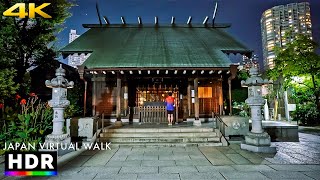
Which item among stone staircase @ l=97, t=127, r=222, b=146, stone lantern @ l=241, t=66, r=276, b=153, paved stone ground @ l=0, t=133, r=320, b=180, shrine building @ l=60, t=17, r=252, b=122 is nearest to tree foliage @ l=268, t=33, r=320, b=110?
shrine building @ l=60, t=17, r=252, b=122

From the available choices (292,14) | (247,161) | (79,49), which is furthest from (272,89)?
(292,14)

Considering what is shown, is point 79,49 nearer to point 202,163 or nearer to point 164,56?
point 164,56

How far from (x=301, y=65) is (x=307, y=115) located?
177 inches

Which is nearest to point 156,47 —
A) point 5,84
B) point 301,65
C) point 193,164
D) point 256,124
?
point 256,124

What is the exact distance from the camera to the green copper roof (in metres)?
11.9

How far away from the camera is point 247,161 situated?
20.7 ft

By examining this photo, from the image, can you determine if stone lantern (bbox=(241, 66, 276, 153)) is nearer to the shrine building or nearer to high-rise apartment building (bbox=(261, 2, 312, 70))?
the shrine building

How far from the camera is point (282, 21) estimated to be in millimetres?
115938

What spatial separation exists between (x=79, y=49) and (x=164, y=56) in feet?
20.7

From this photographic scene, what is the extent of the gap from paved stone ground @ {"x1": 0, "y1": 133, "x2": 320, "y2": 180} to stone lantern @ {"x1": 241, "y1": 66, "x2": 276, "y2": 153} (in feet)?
1.31

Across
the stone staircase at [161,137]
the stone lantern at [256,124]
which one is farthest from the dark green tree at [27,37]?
the stone lantern at [256,124]

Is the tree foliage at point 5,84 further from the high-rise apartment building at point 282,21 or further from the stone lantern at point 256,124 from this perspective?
the high-rise apartment building at point 282,21

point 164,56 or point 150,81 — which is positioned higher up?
point 164,56

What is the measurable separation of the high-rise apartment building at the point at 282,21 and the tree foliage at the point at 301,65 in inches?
4104
